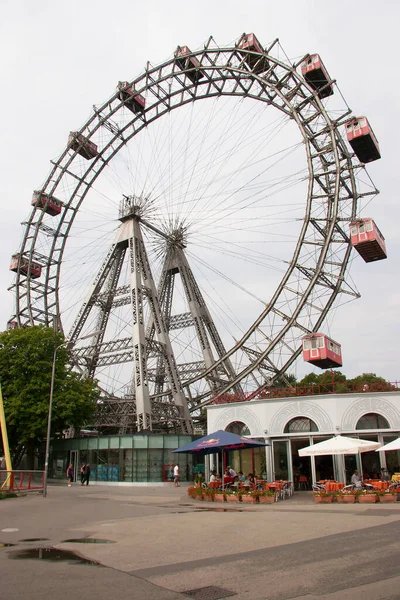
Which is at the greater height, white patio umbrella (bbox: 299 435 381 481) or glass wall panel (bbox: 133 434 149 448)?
glass wall panel (bbox: 133 434 149 448)

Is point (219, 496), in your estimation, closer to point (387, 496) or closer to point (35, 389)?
point (387, 496)

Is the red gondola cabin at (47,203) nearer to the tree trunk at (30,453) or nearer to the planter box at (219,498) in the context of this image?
the tree trunk at (30,453)

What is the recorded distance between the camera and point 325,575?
292 inches

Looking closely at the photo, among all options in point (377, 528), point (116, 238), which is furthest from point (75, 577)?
point (116, 238)

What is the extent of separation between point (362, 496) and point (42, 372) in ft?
85.0

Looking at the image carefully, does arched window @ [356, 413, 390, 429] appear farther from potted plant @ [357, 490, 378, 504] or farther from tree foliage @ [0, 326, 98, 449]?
tree foliage @ [0, 326, 98, 449]

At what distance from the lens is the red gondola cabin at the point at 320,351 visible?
107ft

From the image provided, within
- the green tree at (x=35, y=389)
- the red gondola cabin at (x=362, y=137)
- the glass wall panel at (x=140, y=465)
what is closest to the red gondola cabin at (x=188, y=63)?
the red gondola cabin at (x=362, y=137)

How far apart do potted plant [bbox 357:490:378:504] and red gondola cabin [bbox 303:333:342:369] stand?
14.3 metres

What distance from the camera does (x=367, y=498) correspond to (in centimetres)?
1845

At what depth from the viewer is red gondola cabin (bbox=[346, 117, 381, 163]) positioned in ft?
116

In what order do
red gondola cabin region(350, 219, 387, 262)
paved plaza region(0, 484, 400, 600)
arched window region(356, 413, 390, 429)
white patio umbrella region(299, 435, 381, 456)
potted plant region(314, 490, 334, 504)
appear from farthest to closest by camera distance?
1. red gondola cabin region(350, 219, 387, 262)
2. arched window region(356, 413, 390, 429)
3. white patio umbrella region(299, 435, 381, 456)
4. potted plant region(314, 490, 334, 504)
5. paved plaza region(0, 484, 400, 600)

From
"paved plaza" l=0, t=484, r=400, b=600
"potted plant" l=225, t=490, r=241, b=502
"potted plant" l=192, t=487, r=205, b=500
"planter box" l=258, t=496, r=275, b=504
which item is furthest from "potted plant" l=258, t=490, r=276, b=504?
"paved plaza" l=0, t=484, r=400, b=600

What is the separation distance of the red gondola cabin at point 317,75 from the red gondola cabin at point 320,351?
733 inches
